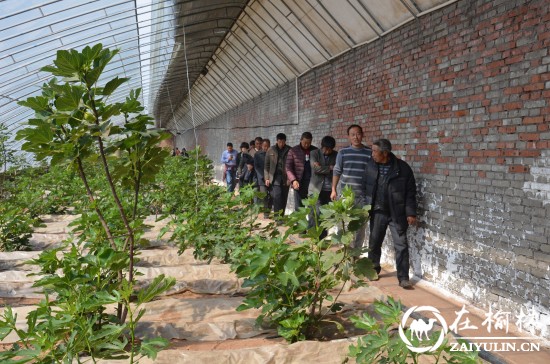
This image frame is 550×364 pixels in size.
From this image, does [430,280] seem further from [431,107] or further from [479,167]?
[431,107]

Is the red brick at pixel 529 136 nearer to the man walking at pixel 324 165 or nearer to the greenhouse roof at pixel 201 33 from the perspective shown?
the greenhouse roof at pixel 201 33

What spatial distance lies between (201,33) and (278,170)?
16.2 feet

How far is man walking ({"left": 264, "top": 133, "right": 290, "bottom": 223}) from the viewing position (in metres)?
8.18

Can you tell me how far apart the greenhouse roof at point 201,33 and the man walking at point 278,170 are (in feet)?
4.99

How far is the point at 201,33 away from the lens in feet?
38.2

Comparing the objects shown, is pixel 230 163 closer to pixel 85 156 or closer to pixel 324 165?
pixel 324 165

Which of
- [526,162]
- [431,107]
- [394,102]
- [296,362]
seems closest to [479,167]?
[526,162]

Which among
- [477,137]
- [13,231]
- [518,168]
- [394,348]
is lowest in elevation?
[13,231]

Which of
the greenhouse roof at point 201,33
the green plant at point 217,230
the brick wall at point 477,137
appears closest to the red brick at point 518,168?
the brick wall at point 477,137

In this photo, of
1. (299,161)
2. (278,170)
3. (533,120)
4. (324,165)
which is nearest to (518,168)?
(533,120)

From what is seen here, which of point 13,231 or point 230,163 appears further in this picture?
point 230,163

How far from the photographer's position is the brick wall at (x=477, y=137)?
384 centimetres

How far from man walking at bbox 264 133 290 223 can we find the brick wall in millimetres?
1762

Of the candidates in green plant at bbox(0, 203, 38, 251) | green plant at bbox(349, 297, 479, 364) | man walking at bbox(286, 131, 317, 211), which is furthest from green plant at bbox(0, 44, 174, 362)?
man walking at bbox(286, 131, 317, 211)
